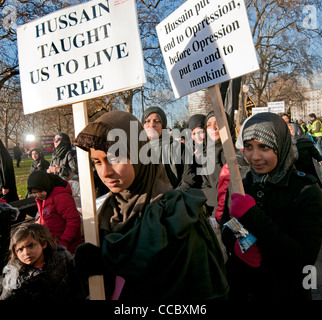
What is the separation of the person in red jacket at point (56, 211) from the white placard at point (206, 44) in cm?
162

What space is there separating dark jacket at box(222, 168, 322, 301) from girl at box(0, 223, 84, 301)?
137cm

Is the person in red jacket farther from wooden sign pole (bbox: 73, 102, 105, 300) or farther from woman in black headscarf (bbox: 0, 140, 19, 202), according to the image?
woman in black headscarf (bbox: 0, 140, 19, 202)

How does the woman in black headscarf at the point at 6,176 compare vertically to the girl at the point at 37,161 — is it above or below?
below

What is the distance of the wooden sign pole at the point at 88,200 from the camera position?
4.64 ft

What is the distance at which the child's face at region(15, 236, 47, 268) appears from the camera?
88.7 inches

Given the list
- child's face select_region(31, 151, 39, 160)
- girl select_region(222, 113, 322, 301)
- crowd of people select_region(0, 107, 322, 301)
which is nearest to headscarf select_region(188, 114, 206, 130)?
crowd of people select_region(0, 107, 322, 301)

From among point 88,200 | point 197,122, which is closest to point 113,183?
point 88,200

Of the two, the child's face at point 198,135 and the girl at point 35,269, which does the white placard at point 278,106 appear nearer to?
the child's face at point 198,135

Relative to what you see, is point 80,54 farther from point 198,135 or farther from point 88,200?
point 198,135

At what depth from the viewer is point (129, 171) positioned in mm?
1369

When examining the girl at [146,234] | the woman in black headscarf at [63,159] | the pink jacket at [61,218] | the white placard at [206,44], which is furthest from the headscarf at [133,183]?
the woman in black headscarf at [63,159]

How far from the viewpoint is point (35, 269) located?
2.26m
